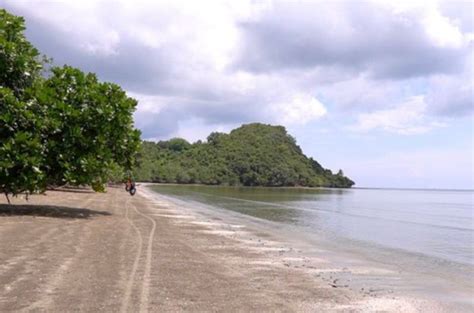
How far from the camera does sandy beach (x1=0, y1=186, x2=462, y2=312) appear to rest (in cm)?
923

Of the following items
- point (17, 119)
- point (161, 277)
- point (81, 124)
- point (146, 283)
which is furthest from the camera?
point (81, 124)

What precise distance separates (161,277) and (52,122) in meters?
13.0

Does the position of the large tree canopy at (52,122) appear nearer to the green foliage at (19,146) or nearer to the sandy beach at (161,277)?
the green foliage at (19,146)

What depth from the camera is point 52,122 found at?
2217 cm

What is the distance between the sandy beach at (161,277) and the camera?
923 cm

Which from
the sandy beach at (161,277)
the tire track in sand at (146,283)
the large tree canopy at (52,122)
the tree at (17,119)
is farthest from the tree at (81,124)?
the tire track in sand at (146,283)

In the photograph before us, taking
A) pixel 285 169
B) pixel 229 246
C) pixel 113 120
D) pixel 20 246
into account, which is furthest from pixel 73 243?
pixel 285 169

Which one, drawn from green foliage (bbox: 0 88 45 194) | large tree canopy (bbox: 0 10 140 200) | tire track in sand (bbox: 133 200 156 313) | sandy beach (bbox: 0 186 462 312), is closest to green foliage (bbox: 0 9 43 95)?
large tree canopy (bbox: 0 10 140 200)

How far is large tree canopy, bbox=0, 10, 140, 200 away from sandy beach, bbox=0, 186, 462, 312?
3.03 m

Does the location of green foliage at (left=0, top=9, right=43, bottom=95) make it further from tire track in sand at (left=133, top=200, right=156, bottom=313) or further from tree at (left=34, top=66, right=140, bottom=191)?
tire track in sand at (left=133, top=200, right=156, bottom=313)

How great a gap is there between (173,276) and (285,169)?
181312 millimetres

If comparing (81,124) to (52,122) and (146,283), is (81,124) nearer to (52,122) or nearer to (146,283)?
(52,122)

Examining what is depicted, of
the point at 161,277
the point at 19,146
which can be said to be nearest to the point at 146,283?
the point at 161,277

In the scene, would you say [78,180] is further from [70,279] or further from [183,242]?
[70,279]
